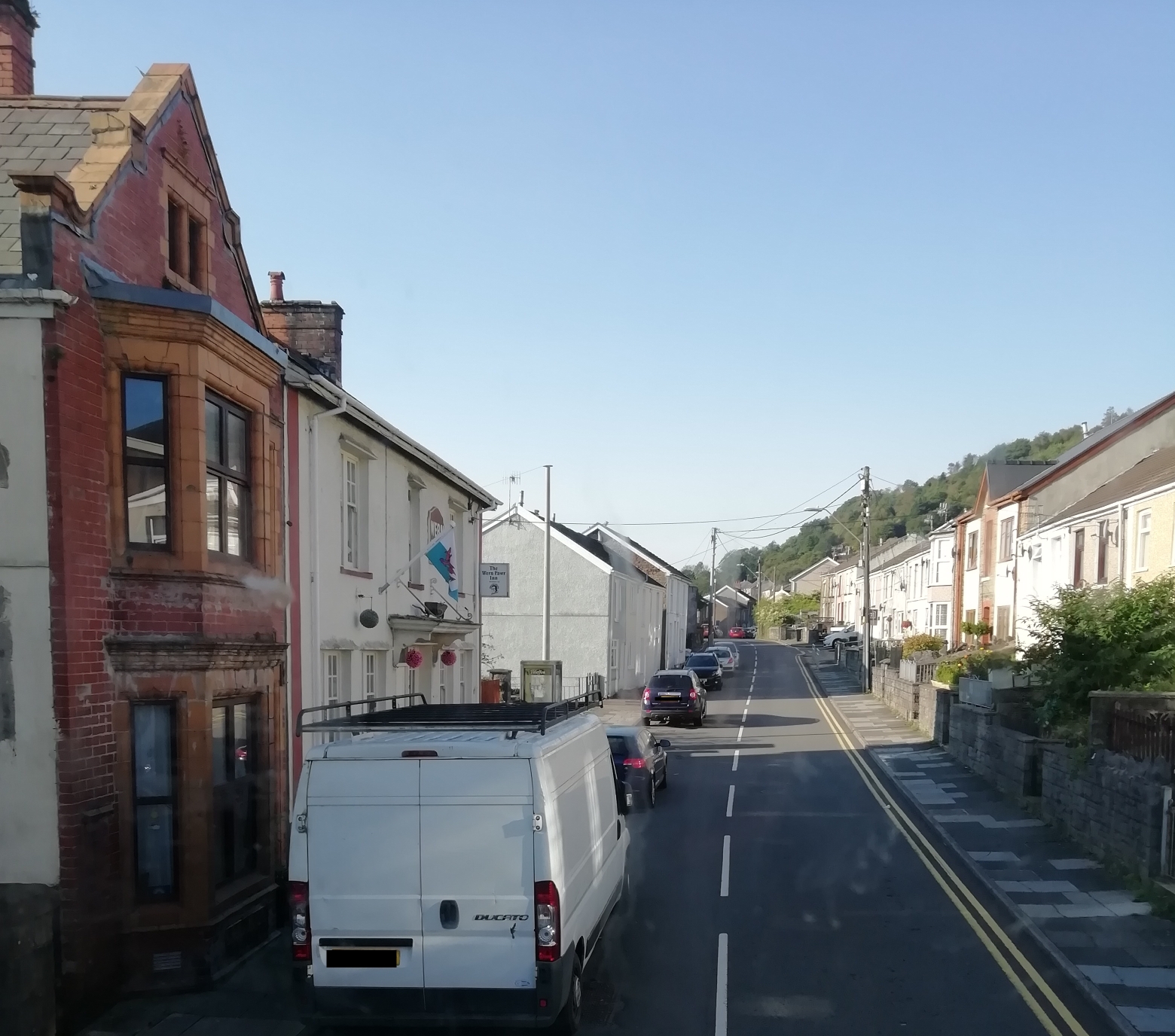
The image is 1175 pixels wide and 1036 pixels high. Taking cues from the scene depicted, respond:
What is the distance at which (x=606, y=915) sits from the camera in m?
9.95

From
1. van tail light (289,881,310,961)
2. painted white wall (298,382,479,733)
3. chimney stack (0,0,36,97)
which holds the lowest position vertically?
van tail light (289,881,310,961)

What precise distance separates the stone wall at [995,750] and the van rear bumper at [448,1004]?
13.2 metres

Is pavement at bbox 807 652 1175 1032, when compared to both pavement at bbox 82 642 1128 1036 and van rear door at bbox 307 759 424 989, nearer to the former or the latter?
pavement at bbox 82 642 1128 1036

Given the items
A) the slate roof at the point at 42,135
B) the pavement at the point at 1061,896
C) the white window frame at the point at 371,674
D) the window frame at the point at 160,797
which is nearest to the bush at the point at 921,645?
the pavement at the point at 1061,896

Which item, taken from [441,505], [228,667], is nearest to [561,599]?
[441,505]

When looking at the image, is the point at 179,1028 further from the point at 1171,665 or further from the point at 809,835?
the point at 1171,665

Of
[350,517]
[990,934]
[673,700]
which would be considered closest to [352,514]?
[350,517]

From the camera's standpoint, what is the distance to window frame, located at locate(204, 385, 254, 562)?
1011 centimetres

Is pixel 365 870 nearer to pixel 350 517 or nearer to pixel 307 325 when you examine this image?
pixel 350 517

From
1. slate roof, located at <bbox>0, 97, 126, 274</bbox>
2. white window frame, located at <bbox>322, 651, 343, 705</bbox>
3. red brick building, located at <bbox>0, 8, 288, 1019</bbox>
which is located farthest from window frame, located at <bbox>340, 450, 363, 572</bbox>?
slate roof, located at <bbox>0, 97, 126, 274</bbox>

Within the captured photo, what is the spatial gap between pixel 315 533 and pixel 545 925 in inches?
285

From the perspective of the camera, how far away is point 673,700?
32188 mm

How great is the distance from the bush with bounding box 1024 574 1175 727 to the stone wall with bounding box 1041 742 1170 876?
6.61ft

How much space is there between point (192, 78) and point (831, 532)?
174m
